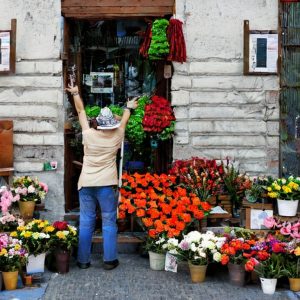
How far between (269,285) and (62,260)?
259 cm

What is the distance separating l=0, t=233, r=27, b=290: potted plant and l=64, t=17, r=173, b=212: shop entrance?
92.6 inches

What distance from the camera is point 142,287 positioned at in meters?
7.02

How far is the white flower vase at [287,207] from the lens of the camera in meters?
7.74

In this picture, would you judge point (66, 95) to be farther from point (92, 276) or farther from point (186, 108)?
point (92, 276)

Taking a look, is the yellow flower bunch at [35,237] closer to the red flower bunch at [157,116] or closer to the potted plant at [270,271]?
the red flower bunch at [157,116]

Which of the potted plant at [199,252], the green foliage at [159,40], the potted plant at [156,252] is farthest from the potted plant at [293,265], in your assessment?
the green foliage at [159,40]

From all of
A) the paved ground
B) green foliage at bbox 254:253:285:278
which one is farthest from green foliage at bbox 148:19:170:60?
green foliage at bbox 254:253:285:278

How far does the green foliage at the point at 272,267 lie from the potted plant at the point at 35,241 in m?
2.59

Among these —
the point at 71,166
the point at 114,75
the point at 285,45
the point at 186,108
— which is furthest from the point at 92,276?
the point at 285,45

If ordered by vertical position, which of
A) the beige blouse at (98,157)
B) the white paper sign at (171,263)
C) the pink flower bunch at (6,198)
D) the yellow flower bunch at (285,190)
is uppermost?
the beige blouse at (98,157)

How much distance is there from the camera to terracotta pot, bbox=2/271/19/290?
6.83 metres

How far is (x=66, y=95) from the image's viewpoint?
9.04 metres

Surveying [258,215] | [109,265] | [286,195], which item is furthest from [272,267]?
[109,265]

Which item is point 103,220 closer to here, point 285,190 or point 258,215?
point 258,215
